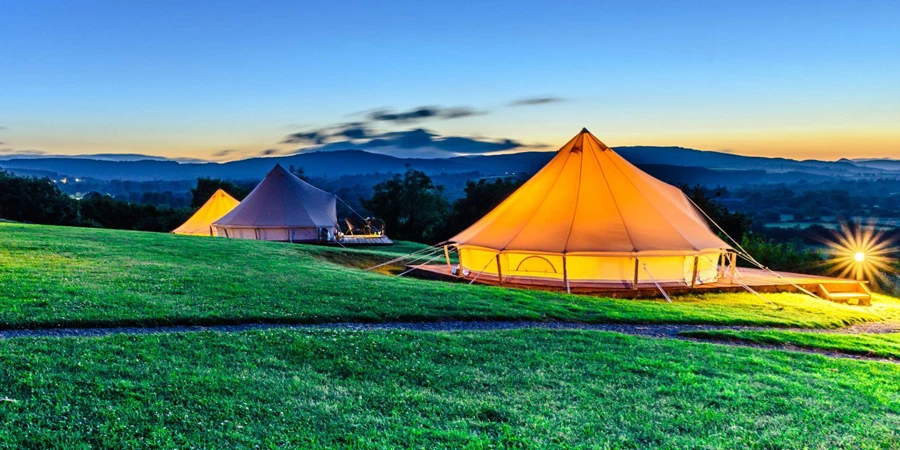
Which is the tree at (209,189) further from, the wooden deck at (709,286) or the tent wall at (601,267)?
the tent wall at (601,267)

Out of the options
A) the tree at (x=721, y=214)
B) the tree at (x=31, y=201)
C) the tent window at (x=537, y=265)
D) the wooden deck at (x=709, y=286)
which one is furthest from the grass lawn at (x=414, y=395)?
the tree at (x=31, y=201)

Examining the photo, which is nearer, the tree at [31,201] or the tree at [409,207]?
the tree at [31,201]

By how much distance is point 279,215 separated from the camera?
3822 centimetres

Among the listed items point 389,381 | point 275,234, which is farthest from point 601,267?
point 275,234

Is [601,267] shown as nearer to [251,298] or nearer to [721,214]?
[251,298]

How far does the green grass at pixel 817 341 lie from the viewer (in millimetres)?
10377

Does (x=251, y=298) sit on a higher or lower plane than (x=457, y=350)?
higher

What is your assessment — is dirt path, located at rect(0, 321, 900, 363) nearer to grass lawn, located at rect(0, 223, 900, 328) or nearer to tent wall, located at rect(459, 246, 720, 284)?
grass lawn, located at rect(0, 223, 900, 328)

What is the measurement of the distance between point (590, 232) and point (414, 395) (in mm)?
13184

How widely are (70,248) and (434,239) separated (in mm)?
41372

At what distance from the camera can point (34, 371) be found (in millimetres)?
6082

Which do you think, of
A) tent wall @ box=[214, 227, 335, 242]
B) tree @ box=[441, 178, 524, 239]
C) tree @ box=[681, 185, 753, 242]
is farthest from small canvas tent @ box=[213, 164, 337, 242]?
tree @ box=[681, 185, 753, 242]

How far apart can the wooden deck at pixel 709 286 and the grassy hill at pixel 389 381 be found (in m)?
4.82

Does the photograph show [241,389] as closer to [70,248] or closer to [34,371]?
[34,371]
